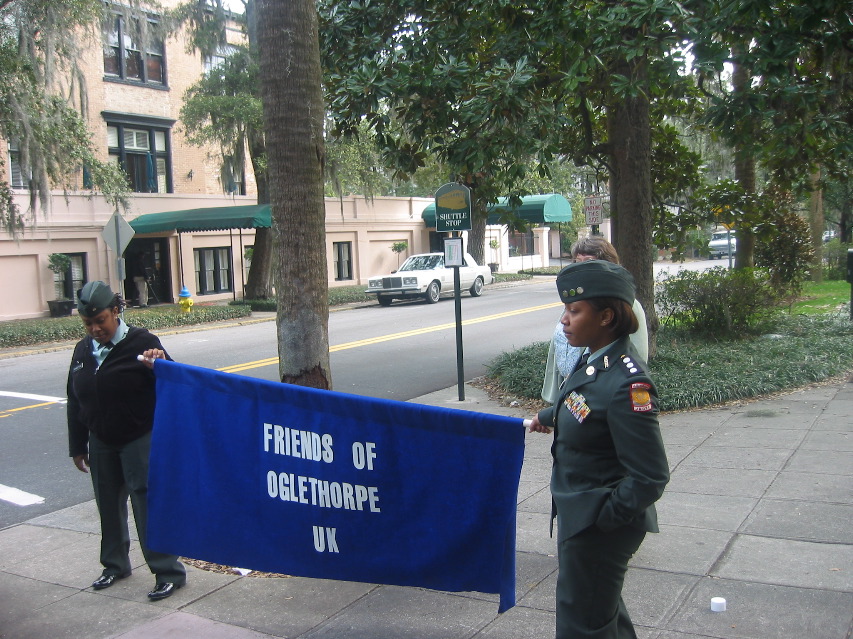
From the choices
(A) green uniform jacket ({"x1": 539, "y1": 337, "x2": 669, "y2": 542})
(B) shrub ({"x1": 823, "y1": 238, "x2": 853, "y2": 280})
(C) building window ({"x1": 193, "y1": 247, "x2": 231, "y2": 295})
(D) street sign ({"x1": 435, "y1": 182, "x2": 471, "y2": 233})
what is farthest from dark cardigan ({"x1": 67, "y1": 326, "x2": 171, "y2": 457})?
(B) shrub ({"x1": 823, "y1": 238, "x2": 853, "y2": 280})

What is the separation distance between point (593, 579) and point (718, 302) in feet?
38.0

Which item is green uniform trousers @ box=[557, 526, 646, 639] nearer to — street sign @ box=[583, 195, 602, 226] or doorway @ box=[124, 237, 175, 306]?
street sign @ box=[583, 195, 602, 226]

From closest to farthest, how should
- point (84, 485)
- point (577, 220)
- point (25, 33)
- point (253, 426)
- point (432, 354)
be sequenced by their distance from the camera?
1. point (253, 426)
2. point (84, 485)
3. point (432, 354)
4. point (25, 33)
5. point (577, 220)

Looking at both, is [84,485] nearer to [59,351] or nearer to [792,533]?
[792,533]

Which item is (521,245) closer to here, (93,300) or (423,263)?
(423,263)

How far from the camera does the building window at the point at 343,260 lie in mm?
36906

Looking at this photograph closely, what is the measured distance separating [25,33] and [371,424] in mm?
18810

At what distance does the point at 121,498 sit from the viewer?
199 inches

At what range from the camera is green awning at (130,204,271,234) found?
82.8 ft

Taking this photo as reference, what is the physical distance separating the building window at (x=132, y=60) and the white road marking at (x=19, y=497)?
2376 cm

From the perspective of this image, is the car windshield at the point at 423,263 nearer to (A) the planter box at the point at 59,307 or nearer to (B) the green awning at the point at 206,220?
(B) the green awning at the point at 206,220

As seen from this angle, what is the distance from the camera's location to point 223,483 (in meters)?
4.53

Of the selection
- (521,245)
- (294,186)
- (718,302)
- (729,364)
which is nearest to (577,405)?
(294,186)

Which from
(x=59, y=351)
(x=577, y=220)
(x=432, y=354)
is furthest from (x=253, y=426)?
(x=577, y=220)
